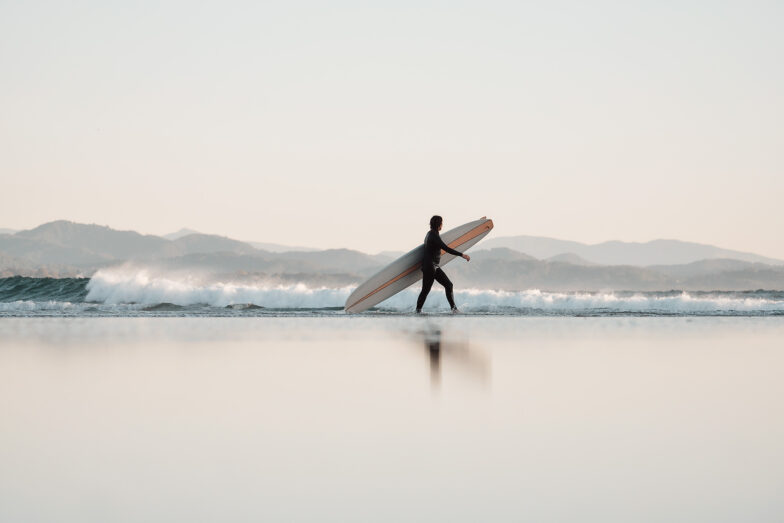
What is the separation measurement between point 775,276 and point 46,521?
1973 inches

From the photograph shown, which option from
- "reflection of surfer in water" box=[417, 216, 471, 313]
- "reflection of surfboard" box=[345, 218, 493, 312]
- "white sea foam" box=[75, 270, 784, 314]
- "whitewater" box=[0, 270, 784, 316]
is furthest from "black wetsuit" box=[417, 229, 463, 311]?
"white sea foam" box=[75, 270, 784, 314]

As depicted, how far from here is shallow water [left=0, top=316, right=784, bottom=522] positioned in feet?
7.72

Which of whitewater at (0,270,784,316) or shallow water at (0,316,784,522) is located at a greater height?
whitewater at (0,270,784,316)

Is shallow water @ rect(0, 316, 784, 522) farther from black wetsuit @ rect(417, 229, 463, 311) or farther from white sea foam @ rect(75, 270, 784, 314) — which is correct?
white sea foam @ rect(75, 270, 784, 314)

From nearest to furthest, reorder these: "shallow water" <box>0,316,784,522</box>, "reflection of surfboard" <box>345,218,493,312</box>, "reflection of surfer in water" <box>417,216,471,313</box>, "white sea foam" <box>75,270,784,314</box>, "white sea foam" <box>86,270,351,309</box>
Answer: "shallow water" <box>0,316,784,522</box> < "reflection of surfer in water" <box>417,216,471,313</box> < "reflection of surfboard" <box>345,218,493,312</box> < "white sea foam" <box>75,270,784,314</box> < "white sea foam" <box>86,270,351,309</box>

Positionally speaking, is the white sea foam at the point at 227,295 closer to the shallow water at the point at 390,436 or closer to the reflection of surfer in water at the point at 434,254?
the reflection of surfer in water at the point at 434,254

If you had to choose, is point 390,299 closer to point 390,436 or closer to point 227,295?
point 227,295

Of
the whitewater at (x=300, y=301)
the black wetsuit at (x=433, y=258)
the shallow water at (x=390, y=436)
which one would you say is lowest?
the shallow water at (x=390, y=436)

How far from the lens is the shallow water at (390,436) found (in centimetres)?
235

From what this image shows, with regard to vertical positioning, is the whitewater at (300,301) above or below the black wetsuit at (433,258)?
below

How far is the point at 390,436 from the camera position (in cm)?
329

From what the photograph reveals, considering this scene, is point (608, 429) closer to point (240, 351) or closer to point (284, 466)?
point (284, 466)

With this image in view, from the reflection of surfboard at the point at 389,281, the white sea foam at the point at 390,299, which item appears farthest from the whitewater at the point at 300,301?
the reflection of surfboard at the point at 389,281

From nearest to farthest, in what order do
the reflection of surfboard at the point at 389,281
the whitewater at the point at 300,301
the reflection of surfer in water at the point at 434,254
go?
the reflection of surfer in water at the point at 434,254 → the reflection of surfboard at the point at 389,281 → the whitewater at the point at 300,301
